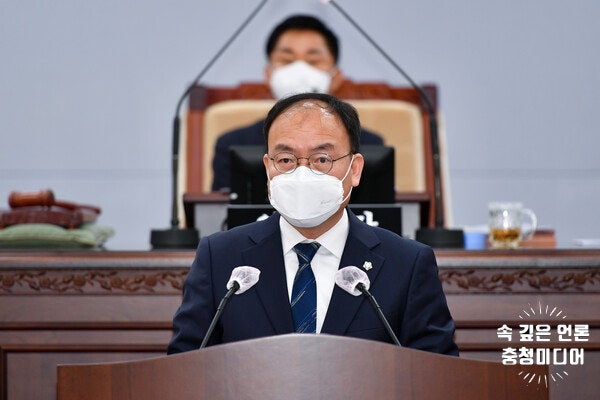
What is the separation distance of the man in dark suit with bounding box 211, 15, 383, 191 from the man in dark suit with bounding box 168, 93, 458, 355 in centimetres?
151

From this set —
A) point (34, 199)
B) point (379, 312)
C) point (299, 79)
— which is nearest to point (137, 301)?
point (34, 199)

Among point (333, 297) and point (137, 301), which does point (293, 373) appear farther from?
point (137, 301)

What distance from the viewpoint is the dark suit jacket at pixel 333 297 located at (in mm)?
1562

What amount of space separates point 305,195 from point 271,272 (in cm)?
16

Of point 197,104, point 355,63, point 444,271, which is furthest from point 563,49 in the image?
point 444,271

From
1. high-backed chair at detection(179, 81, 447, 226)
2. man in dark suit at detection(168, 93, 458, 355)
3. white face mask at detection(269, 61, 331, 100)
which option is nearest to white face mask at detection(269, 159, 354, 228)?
man in dark suit at detection(168, 93, 458, 355)

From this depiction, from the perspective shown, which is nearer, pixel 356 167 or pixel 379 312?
pixel 379 312

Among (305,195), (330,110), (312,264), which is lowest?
(312,264)

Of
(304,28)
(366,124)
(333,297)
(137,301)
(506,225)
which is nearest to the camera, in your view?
(333,297)

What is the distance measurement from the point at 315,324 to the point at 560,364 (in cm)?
69

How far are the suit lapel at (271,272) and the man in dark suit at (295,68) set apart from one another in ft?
4.88

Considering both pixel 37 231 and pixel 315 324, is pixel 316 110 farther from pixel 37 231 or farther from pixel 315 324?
pixel 37 231

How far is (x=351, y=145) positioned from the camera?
5.46ft

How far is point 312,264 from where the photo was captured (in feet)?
5.41
